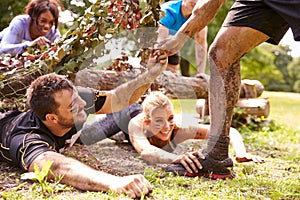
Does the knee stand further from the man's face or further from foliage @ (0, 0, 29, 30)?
foliage @ (0, 0, 29, 30)

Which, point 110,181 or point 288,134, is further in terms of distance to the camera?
point 288,134

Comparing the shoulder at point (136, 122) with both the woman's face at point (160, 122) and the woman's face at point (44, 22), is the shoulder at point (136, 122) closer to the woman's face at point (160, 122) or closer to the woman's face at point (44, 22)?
the woman's face at point (160, 122)

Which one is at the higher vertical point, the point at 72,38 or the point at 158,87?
the point at 72,38

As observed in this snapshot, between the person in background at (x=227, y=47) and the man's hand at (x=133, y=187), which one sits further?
the person in background at (x=227, y=47)

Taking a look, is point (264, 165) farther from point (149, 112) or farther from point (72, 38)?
point (72, 38)

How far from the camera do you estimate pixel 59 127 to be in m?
3.07

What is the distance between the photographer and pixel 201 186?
264 centimetres

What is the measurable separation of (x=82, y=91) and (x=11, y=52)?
126cm

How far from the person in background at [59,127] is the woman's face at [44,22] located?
1709mm

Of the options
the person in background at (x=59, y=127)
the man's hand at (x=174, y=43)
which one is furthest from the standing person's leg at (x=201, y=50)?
the man's hand at (x=174, y=43)

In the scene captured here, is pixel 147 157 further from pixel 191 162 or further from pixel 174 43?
pixel 174 43

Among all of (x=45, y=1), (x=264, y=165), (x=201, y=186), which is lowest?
(x=264, y=165)

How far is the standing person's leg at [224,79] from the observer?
2812 millimetres

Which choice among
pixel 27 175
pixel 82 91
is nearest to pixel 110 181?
pixel 27 175
